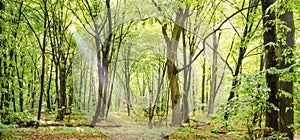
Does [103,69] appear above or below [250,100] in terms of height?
above

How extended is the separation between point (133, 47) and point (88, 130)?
4.53 m

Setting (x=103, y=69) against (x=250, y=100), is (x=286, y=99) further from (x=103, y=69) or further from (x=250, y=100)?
(x=103, y=69)

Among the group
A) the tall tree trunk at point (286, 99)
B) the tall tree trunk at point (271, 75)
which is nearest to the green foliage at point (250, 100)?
the tall tree trunk at point (271, 75)

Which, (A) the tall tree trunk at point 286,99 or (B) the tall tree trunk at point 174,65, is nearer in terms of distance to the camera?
(A) the tall tree trunk at point 286,99

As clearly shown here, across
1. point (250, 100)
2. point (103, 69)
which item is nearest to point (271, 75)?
point (250, 100)

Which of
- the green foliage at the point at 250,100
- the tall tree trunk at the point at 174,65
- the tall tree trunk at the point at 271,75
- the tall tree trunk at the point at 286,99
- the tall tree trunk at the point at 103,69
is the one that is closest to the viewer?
the green foliage at the point at 250,100

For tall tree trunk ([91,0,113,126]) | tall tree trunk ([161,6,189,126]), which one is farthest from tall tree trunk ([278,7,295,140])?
tall tree trunk ([91,0,113,126])

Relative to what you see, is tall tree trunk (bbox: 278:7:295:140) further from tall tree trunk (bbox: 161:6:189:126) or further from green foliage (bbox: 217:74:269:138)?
tall tree trunk (bbox: 161:6:189:126)

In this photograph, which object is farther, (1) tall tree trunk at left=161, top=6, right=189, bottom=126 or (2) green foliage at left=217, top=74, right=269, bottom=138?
(1) tall tree trunk at left=161, top=6, right=189, bottom=126

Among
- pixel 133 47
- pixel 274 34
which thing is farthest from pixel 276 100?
pixel 133 47

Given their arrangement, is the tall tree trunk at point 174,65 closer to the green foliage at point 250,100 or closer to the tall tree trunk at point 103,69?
the tall tree trunk at point 103,69

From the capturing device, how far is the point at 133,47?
11758 millimetres

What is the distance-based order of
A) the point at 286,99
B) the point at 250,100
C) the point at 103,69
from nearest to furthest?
the point at 250,100 → the point at 286,99 → the point at 103,69

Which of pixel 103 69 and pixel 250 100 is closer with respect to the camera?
pixel 250 100
